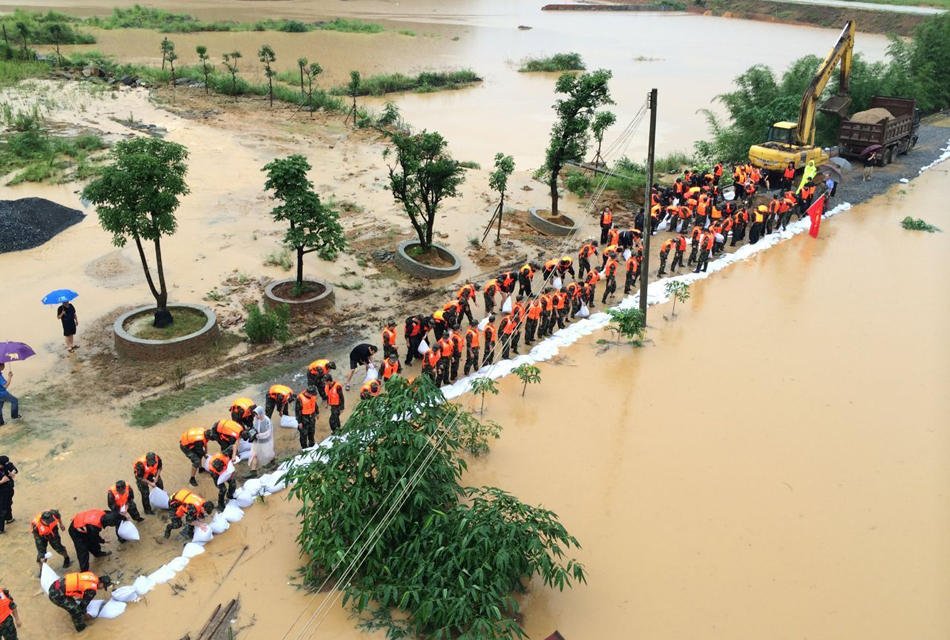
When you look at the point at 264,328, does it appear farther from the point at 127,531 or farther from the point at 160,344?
the point at 127,531

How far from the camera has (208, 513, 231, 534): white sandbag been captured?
25.9 feet

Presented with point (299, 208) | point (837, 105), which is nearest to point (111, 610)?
point (299, 208)

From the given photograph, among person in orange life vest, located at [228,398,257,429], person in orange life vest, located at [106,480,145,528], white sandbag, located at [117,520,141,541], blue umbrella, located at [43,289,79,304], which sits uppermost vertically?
blue umbrella, located at [43,289,79,304]

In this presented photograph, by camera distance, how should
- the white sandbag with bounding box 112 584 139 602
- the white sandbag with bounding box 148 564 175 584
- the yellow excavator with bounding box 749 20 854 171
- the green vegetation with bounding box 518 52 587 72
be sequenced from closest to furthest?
the white sandbag with bounding box 112 584 139 602, the white sandbag with bounding box 148 564 175 584, the yellow excavator with bounding box 749 20 854 171, the green vegetation with bounding box 518 52 587 72

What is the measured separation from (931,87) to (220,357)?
32.8 m

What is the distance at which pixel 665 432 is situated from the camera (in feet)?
33.6

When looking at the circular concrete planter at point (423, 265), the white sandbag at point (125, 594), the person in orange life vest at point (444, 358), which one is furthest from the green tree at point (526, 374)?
the white sandbag at point (125, 594)

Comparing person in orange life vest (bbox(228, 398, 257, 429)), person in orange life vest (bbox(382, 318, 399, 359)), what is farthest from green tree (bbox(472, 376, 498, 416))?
person in orange life vest (bbox(228, 398, 257, 429))

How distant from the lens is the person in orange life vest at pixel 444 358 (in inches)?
416

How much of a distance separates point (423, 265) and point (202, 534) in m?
7.75

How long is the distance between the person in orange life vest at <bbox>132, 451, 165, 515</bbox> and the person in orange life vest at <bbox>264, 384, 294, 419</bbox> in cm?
169

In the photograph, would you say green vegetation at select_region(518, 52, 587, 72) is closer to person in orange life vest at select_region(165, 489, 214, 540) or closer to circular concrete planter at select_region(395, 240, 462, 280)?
circular concrete planter at select_region(395, 240, 462, 280)

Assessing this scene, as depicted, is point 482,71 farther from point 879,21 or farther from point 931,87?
point 879,21

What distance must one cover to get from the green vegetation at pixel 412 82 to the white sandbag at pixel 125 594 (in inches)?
1014
